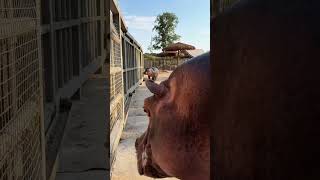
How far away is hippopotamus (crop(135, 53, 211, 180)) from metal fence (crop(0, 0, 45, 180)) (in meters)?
0.54

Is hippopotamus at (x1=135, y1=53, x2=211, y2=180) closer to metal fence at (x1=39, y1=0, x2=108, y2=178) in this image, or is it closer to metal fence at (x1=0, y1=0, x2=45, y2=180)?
metal fence at (x1=0, y1=0, x2=45, y2=180)

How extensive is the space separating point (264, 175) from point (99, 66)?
21.9 feet

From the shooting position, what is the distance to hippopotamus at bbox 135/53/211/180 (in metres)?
1.63

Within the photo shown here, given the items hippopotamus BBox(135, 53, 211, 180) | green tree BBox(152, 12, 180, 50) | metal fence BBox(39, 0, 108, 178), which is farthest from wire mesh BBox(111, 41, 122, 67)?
green tree BBox(152, 12, 180, 50)

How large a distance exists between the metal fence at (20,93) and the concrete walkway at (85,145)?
6.24 feet

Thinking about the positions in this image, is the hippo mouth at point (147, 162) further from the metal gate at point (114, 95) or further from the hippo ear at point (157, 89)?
the metal gate at point (114, 95)

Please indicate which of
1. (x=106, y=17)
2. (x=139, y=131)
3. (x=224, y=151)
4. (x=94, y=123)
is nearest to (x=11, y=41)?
(x=224, y=151)

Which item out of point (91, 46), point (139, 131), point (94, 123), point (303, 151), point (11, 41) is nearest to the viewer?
point (303, 151)

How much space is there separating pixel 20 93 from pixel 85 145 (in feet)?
9.26

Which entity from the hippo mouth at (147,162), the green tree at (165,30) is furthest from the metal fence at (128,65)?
the green tree at (165,30)

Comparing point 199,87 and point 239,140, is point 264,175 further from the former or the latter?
point 199,87

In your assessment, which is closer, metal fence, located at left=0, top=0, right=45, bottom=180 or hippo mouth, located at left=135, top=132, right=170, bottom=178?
metal fence, located at left=0, top=0, right=45, bottom=180

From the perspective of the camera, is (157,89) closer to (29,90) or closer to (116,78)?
(29,90)

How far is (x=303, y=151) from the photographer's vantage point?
78 centimetres
